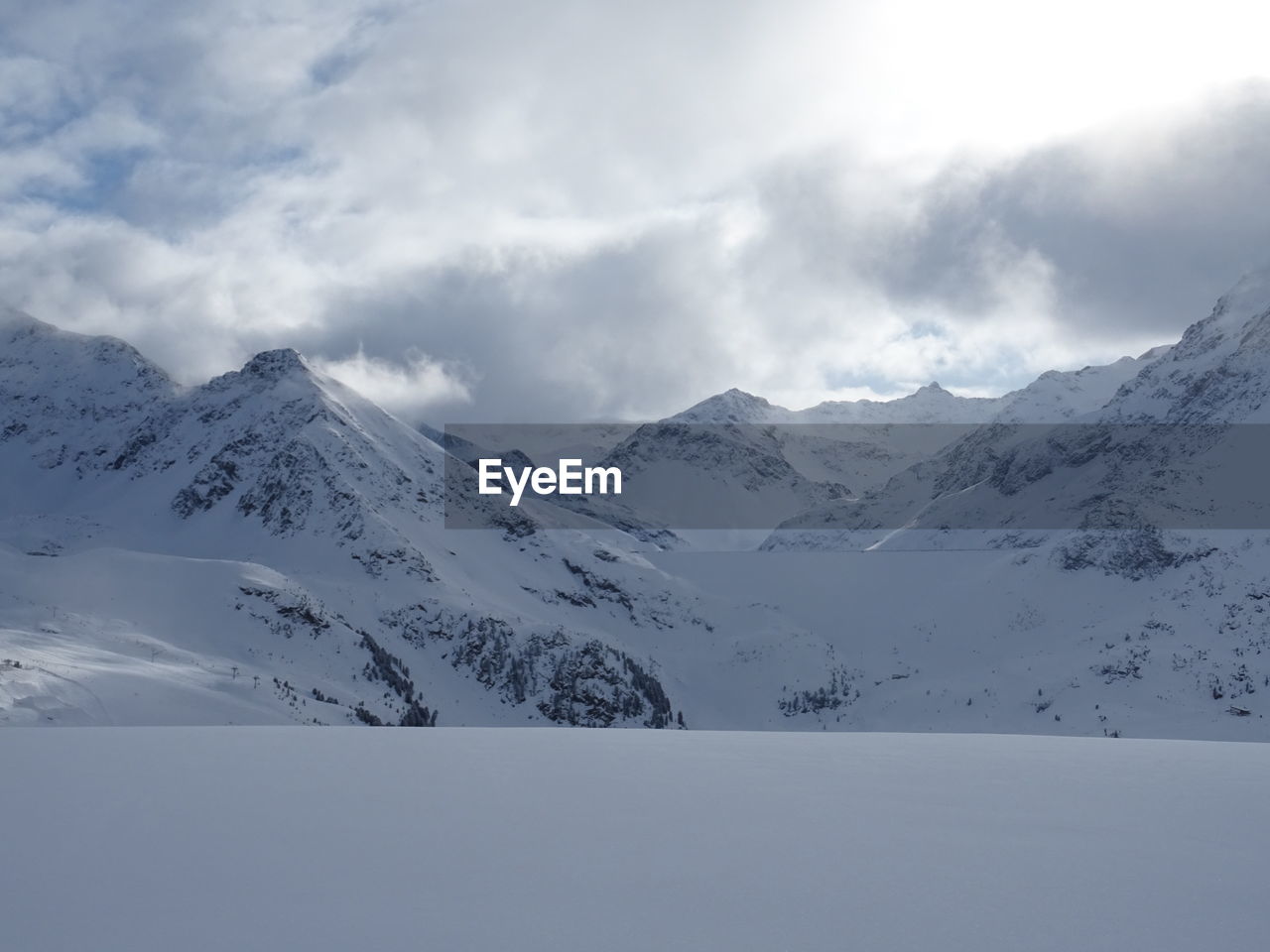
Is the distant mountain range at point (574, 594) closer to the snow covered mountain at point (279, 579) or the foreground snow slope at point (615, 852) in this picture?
the snow covered mountain at point (279, 579)

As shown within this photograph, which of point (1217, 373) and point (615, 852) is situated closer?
point (615, 852)

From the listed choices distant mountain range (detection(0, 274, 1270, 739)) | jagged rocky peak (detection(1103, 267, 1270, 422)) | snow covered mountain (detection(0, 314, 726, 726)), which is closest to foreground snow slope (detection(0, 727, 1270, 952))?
distant mountain range (detection(0, 274, 1270, 739))

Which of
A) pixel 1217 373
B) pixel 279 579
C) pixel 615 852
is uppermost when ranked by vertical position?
pixel 1217 373

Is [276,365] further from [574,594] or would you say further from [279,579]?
[279,579]

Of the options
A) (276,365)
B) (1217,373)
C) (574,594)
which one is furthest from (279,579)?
(1217,373)

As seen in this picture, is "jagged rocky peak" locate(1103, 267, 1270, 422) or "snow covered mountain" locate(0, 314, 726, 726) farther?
"jagged rocky peak" locate(1103, 267, 1270, 422)

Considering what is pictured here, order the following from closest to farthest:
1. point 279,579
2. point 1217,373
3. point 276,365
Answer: point 279,579, point 1217,373, point 276,365

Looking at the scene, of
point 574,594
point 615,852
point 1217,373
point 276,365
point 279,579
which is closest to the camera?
point 615,852

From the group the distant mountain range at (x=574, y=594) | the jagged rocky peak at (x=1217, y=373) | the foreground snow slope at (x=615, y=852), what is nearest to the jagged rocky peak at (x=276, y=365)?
the distant mountain range at (x=574, y=594)

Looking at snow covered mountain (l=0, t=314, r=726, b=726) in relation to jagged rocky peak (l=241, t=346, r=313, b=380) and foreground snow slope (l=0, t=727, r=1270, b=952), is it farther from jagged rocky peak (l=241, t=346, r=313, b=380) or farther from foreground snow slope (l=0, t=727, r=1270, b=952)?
foreground snow slope (l=0, t=727, r=1270, b=952)
